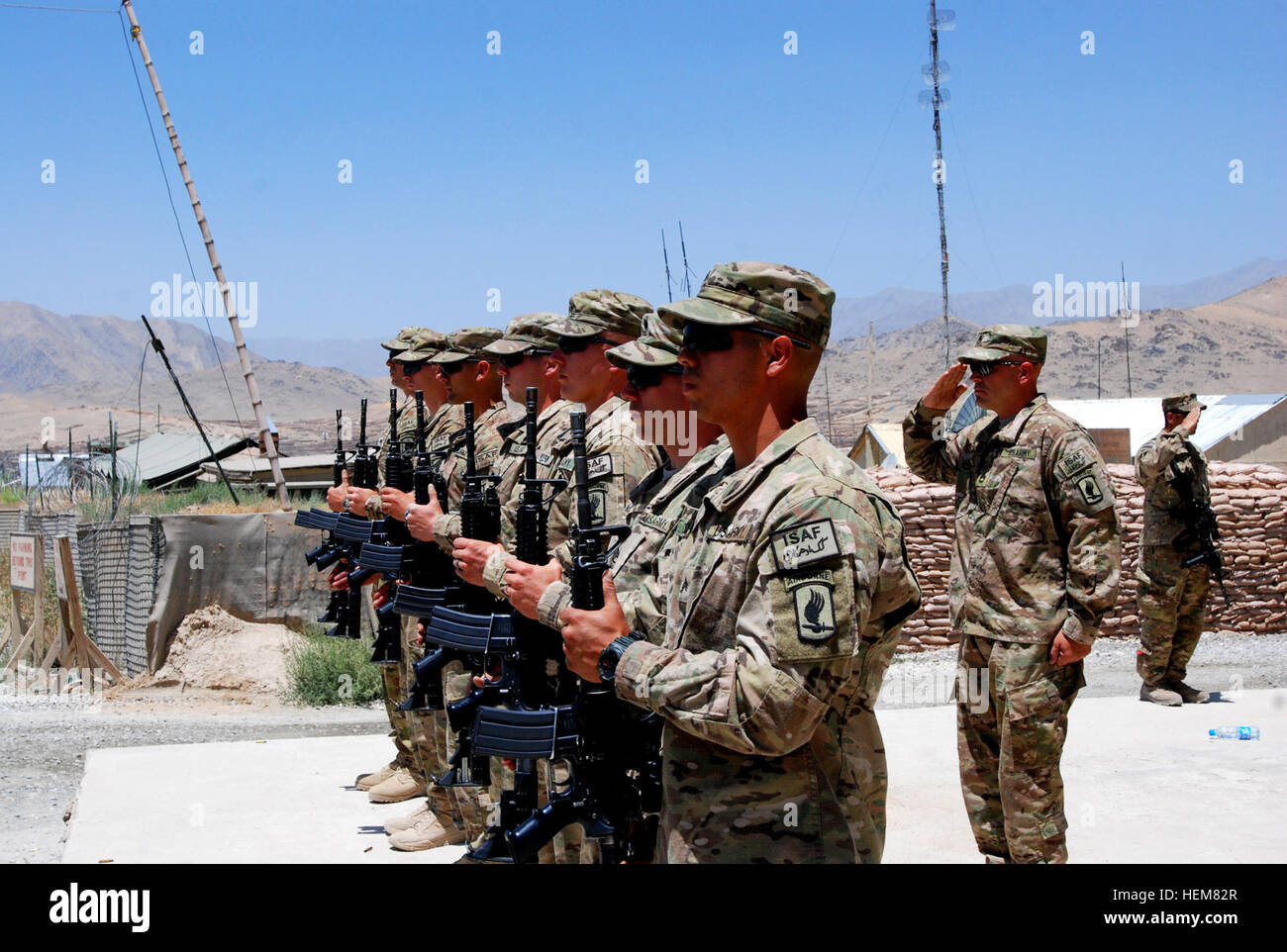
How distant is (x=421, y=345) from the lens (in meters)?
7.62

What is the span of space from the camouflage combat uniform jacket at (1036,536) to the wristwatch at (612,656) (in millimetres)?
2917

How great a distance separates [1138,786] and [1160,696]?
2.73 metres

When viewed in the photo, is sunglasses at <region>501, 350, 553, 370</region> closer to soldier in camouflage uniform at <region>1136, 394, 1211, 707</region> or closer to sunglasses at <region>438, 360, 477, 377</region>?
sunglasses at <region>438, 360, 477, 377</region>

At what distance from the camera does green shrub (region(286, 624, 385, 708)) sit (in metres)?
11.0

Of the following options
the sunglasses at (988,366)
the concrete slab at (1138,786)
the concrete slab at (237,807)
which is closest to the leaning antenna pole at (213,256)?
the concrete slab at (237,807)

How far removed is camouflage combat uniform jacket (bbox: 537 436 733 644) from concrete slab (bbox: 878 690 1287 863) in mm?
2874

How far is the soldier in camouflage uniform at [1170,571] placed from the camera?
9.70m

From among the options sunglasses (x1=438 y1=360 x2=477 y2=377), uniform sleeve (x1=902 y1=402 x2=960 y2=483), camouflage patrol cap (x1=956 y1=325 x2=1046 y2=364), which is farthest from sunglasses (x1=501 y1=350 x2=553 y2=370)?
camouflage patrol cap (x1=956 y1=325 x2=1046 y2=364)

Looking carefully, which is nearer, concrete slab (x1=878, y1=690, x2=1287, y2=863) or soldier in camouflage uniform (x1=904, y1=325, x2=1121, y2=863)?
soldier in camouflage uniform (x1=904, y1=325, x2=1121, y2=863)

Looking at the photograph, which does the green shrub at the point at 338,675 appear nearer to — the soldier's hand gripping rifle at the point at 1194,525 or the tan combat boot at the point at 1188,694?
the tan combat boot at the point at 1188,694

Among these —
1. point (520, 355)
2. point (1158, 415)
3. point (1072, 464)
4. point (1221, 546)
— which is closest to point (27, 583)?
point (520, 355)
